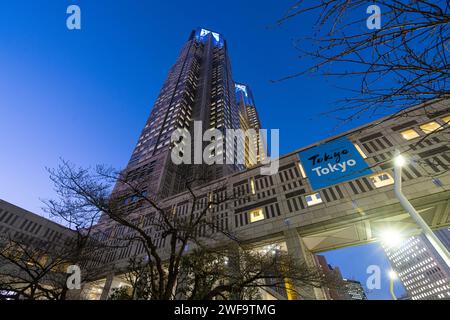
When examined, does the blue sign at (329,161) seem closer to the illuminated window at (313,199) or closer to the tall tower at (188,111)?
the illuminated window at (313,199)

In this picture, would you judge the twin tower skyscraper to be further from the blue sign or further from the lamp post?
the lamp post

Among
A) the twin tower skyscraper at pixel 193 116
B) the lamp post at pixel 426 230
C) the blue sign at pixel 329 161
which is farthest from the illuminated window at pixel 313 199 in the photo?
the twin tower skyscraper at pixel 193 116

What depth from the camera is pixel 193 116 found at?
233ft

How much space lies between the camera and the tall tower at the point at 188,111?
151 feet

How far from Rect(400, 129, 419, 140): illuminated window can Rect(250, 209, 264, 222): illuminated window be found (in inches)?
692

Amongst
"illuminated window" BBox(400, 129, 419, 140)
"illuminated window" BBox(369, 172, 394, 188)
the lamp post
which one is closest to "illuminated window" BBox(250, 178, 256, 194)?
"illuminated window" BBox(369, 172, 394, 188)

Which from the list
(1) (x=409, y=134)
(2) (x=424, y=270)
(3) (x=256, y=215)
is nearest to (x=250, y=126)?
(1) (x=409, y=134)

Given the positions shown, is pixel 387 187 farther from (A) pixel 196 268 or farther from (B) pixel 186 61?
(B) pixel 186 61

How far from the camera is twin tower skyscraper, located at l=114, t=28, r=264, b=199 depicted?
46.9 meters

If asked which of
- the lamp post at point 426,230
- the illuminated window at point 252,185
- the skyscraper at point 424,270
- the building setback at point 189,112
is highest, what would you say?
the building setback at point 189,112

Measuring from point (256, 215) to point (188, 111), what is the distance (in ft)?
180

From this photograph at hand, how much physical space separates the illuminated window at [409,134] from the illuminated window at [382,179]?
18.2ft

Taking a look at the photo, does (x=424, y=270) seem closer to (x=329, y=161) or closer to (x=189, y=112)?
(x=189, y=112)

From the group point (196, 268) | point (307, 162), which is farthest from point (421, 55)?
point (196, 268)
